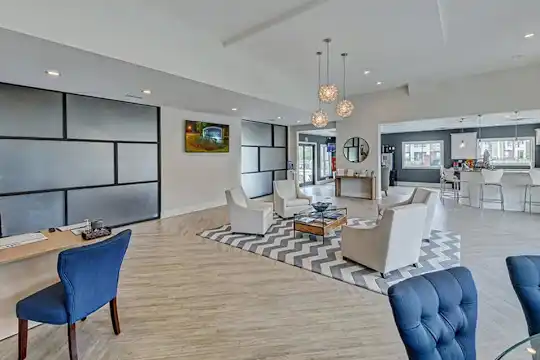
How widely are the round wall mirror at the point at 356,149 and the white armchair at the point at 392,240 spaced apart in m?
7.18

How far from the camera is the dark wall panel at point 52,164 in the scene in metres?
5.18

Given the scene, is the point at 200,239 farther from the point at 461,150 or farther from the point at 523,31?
the point at 461,150

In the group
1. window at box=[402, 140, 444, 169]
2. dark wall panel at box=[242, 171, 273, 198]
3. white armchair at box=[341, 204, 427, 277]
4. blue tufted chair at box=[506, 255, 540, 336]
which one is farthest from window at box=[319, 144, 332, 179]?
blue tufted chair at box=[506, 255, 540, 336]

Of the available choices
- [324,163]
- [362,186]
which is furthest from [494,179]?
[324,163]

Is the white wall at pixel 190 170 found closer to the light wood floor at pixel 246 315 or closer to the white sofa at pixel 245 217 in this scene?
the white sofa at pixel 245 217

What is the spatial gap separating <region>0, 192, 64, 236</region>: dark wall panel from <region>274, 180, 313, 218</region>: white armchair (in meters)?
4.30

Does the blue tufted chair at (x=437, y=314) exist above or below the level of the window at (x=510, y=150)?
below

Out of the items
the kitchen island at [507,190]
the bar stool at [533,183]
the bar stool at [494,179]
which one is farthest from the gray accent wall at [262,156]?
the bar stool at [533,183]

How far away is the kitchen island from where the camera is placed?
8180 mm

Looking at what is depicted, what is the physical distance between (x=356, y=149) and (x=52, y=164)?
8843 mm

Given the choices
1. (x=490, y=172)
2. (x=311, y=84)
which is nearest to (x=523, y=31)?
(x=490, y=172)

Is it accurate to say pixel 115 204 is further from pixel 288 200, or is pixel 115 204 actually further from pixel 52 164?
pixel 288 200

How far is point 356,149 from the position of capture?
11195mm

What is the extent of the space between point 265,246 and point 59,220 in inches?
151
